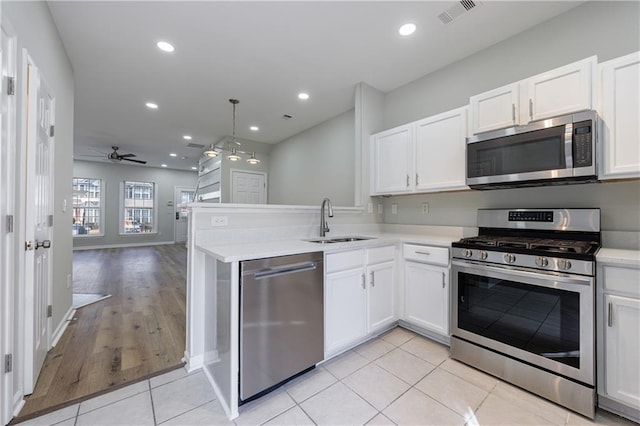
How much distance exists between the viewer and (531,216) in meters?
2.15

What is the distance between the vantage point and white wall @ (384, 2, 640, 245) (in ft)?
6.14

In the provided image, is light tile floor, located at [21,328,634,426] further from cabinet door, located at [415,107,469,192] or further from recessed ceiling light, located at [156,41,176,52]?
recessed ceiling light, located at [156,41,176,52]

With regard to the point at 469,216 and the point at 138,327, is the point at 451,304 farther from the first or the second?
the point at 138,327

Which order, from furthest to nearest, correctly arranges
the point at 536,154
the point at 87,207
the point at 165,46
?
the point at 87,207 → the point at 165,46 → the point at 536,154

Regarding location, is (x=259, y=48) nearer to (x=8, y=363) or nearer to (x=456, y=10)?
(x=456, y=10)

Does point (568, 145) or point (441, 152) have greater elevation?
point (441, 152)

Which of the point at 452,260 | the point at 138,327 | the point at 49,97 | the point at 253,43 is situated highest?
the point at 253,43

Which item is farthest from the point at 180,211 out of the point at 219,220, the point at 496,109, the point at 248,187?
the point at 496,109

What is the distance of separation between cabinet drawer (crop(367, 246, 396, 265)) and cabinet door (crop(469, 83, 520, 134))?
1.27 m

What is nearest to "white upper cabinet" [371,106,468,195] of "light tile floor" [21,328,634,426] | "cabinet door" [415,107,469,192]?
"cabinet door" [415,107,469,192]

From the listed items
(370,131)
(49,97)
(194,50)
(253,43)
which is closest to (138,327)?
(49,97)

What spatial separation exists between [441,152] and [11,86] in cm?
305

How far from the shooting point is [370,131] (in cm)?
332

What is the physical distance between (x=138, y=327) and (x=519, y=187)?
3.77 m
